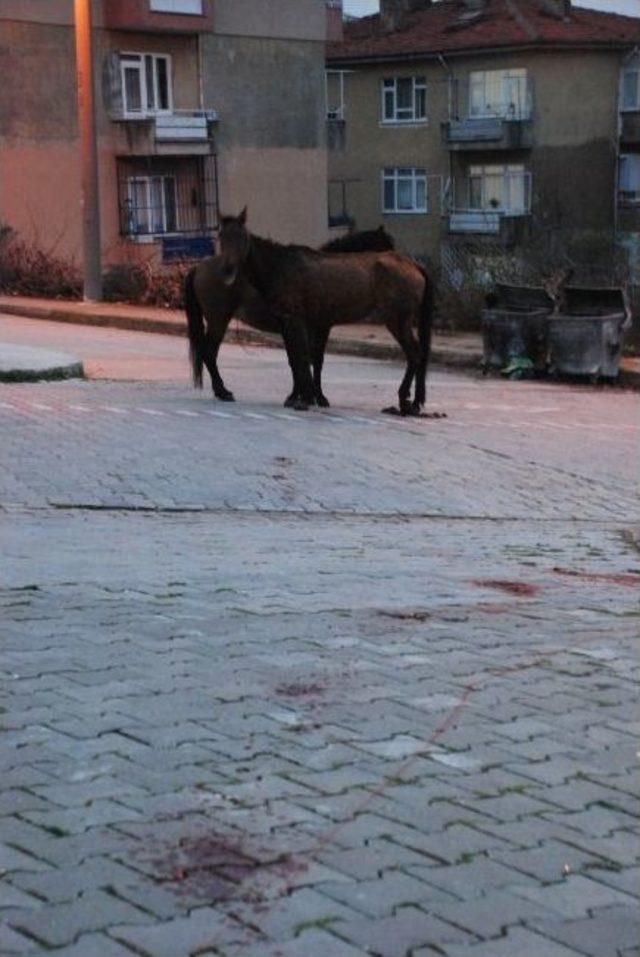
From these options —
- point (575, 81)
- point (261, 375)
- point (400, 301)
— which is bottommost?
point (261, 375)

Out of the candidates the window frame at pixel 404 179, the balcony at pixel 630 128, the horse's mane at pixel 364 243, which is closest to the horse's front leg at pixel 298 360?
the horse's mane at pixel 364 243

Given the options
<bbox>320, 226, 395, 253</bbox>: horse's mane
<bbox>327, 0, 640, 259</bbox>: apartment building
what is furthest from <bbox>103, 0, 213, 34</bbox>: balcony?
<bbox>320, 226, 395, 253</bbox>: horse's mane

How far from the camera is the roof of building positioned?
51375 millimetres

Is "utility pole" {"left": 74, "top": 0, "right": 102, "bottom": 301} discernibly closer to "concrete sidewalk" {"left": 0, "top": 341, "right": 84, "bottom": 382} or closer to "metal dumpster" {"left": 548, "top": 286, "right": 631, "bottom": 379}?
"metal dumpster" {"left": 548, "top": 286, "right": 631, "bottom": 379}

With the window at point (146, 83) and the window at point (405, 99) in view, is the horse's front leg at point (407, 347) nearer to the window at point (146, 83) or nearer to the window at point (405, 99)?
the window at point (146, 83)

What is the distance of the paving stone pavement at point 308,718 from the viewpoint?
3.88 metres

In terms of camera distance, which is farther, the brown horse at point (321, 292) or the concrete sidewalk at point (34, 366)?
the concrete sidewalk at point (34, 366)

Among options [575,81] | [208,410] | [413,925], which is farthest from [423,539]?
[575,81]

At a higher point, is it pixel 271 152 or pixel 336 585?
pixel 271 152

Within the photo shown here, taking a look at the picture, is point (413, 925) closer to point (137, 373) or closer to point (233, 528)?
point (233, 528)

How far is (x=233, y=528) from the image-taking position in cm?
1011

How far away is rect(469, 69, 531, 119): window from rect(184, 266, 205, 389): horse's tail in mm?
38955

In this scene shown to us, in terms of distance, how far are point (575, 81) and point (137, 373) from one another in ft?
121

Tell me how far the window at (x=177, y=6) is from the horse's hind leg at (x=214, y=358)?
24.8 m
